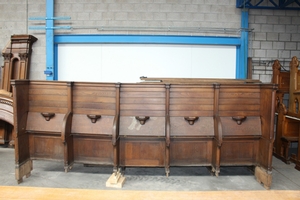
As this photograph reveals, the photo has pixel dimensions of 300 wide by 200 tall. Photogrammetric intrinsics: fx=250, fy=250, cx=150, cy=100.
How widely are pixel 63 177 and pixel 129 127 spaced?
116 cm

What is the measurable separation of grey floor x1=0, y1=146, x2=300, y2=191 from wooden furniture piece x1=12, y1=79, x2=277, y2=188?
19cm

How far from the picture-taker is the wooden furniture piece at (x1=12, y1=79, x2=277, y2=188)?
333 centimetres

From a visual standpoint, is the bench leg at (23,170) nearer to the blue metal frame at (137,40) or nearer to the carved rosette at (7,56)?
the blue metal frame at (137,40)

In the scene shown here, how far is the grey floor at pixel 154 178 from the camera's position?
10.5 ft

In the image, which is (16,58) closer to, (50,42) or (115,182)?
(50,42)

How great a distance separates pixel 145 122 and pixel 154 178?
0.80m

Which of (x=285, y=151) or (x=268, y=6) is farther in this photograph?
(x=268, y=6)

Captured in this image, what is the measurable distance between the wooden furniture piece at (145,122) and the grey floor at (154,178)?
0.19 metres

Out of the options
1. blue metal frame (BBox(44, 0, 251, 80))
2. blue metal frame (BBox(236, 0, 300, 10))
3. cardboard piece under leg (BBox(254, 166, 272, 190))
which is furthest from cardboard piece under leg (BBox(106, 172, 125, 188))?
blue metal frame (BBox(236, 0, 300, 10))

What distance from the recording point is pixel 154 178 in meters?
3.47

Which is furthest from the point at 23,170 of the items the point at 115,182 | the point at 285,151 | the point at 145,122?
the point at 285,151

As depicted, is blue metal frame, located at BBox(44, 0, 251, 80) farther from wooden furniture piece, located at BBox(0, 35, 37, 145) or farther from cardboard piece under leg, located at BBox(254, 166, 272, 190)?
cardboard piece under leg, located at BBox(254, 166, 272, 190)

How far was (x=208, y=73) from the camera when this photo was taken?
5.86m

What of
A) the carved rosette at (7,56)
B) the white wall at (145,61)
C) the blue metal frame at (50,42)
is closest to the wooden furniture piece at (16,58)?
the carved rosette at (7,56)
